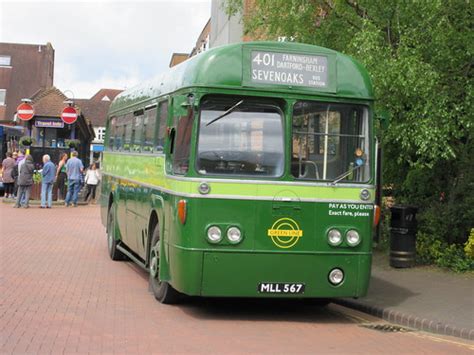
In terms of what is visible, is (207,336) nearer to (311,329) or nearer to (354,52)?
(311,329)

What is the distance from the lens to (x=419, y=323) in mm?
8688

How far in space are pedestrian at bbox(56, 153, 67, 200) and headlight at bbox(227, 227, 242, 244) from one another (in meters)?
20.4

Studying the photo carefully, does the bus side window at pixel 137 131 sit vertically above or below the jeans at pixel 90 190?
above

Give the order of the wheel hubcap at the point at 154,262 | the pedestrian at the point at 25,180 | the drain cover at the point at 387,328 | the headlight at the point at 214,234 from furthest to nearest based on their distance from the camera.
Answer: the pedestrian at the point at 25,180
the wheel hubcap at the point at 154,262
the drain cover at the point at 387,328
the headlight at the point at 214,234

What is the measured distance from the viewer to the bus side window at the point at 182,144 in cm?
834

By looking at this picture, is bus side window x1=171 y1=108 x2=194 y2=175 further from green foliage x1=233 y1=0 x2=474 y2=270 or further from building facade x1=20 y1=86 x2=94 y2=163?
building facade x1=20 y1=86 x2=94 y2=163

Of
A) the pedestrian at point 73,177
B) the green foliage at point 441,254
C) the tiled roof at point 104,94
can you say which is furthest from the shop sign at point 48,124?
the tiled roof at point 104,94

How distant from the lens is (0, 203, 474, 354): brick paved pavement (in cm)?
721

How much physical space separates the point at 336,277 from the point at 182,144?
2.36 metres

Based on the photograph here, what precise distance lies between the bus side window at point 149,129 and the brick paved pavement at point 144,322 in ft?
6.74

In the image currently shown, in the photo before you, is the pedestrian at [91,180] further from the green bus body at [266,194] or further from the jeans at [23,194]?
the green bus body at [266,194]

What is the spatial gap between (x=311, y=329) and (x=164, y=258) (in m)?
1.98

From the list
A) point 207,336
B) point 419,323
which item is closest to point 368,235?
point 419,323


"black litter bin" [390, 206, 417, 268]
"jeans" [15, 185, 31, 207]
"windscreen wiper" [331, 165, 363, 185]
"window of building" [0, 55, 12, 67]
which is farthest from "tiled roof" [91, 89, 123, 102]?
"windscreen wiper" [331, 165, 363, 185]
